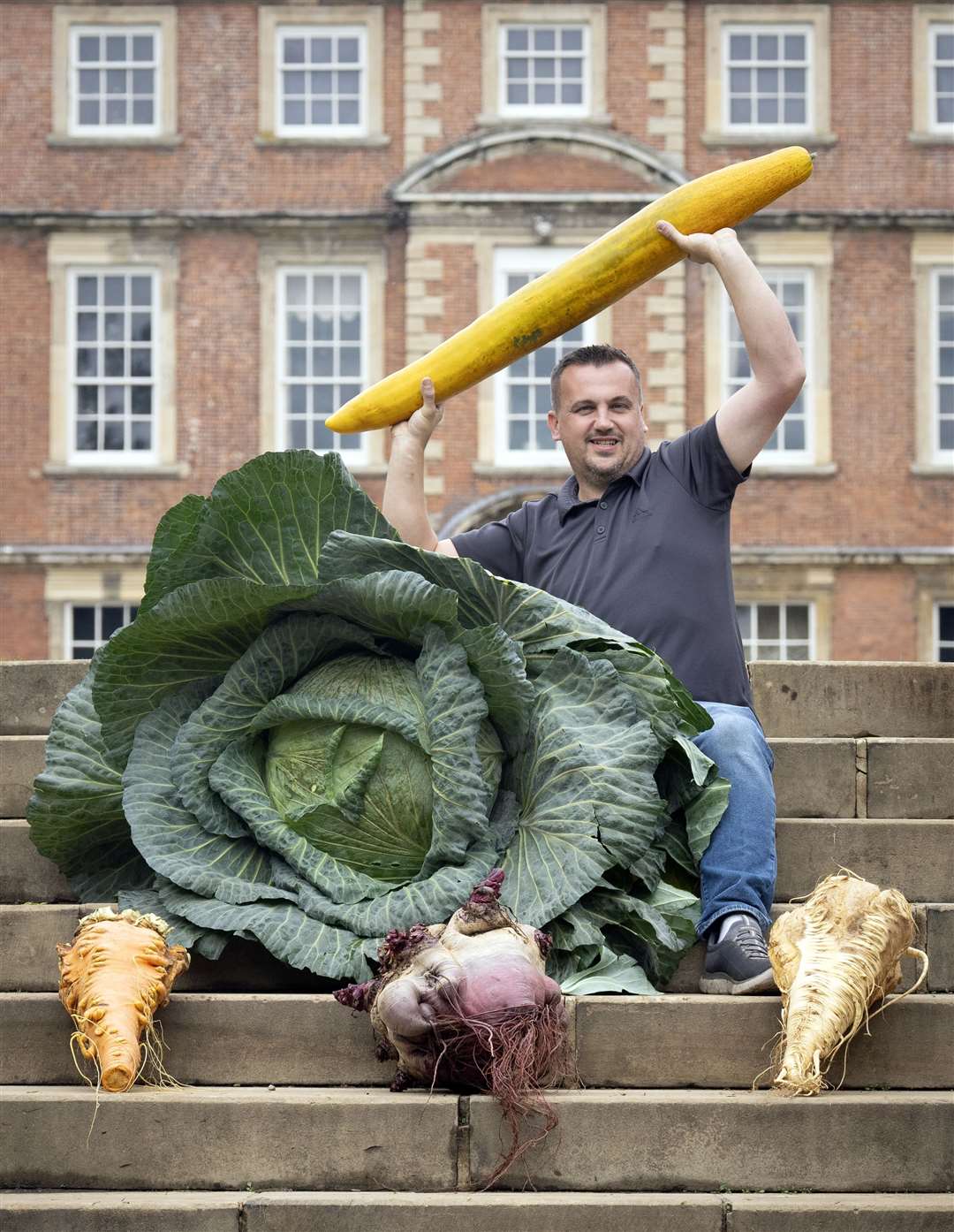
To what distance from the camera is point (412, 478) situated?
4.89 meters

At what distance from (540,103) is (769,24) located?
2964mm

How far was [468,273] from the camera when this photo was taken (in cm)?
2161

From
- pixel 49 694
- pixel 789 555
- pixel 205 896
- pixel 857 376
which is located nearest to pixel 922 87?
pixel 857 376

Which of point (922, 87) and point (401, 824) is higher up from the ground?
point (922, 87)

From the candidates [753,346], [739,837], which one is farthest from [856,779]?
[753,346]

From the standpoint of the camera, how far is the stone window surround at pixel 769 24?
22047 millimetres

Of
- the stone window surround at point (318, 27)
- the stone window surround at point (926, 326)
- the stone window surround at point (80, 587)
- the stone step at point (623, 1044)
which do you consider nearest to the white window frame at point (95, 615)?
the stone window surround at point (80, 587)

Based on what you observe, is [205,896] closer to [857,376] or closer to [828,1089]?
[828,1089]

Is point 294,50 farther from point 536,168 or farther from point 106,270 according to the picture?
point 106,270

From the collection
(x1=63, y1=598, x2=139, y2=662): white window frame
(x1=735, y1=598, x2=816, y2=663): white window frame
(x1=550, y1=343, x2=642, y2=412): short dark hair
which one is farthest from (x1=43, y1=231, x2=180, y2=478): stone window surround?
(x1=550, y1=343, x2=642, y2=412): short dark hair

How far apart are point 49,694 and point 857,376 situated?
17.2 metres

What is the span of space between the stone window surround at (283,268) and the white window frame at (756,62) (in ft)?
14.9

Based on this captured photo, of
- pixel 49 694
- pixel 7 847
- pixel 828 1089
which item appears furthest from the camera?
pixel 49 694

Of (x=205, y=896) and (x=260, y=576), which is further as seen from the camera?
(x=260, y=576)
